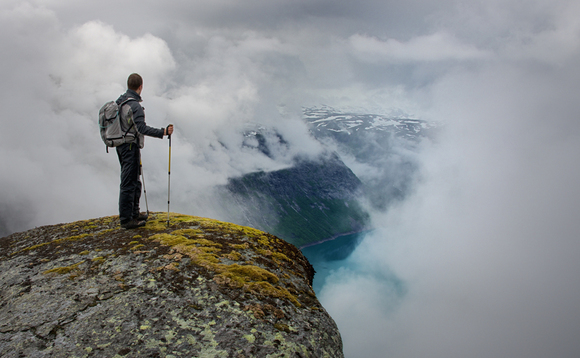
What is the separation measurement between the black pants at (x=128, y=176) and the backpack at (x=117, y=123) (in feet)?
1.25

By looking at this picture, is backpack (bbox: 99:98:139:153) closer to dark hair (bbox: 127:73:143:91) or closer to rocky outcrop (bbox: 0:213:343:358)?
dark hair (bbox: 127:73:143:91)

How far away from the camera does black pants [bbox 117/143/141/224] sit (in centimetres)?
1167

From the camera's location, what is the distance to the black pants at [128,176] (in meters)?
11.7

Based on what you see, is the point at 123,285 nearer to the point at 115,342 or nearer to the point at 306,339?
the point at 115,342

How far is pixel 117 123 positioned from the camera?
11211mm

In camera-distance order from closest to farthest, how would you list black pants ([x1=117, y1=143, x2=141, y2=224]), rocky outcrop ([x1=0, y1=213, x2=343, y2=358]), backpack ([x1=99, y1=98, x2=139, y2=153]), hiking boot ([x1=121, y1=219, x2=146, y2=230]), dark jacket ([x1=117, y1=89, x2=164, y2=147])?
rocky outcrop ([x1=0, y1=213, x2=343, y2=358]) < dark jacket ([x1=117, y1=89, x2=164, y2=147]) < backpack ([x1=99, y1=98, x2=139, y2=153]) < black pants ([x1=117, y1=143, x2=141, y2=224]) < hiking boot ([x1=121, y1=219, x2=146, y2=230])

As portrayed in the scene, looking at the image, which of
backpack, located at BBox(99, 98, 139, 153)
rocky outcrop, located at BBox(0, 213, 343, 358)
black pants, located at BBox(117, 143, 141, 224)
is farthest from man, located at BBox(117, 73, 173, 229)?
rocky outcrop, located at BBox(0, 213, 343, 358)

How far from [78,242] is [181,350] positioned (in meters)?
7.82

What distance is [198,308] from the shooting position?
21.6ft

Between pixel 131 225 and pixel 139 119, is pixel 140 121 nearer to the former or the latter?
pixel 139 119

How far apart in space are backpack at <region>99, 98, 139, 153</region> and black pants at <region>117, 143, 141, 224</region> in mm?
381

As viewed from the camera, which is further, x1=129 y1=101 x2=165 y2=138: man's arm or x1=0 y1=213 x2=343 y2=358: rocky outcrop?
x1=129 y1=101 x2=165 y2=138: man's arm

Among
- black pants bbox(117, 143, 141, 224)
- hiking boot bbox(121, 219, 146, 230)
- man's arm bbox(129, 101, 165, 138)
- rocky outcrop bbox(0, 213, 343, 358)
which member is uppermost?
man's arm bbox(129, 101, 165, 138)

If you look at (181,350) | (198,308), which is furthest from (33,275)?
(181,350)
